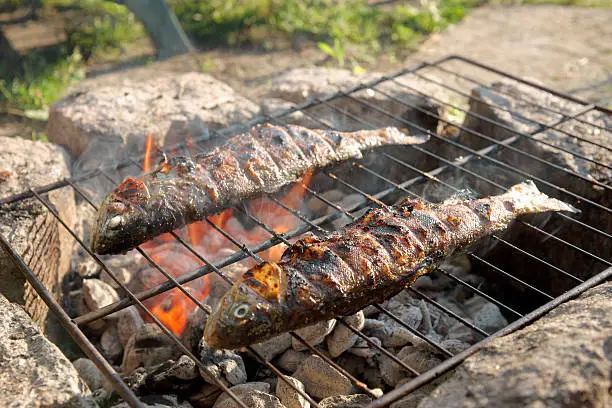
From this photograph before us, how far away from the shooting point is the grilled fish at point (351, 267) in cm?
241

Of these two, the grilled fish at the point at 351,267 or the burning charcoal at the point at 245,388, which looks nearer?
the grilled fish at the point at 351,267

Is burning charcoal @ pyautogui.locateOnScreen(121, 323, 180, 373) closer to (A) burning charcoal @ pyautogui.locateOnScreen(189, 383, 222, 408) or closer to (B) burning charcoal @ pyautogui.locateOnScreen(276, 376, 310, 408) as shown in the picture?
(A) burning charcoal @ pyautogui.locateOnScreen(189, 383, 222, 408)

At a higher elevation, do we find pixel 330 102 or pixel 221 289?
pixel 330 102

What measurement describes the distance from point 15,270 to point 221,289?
1.13 meters

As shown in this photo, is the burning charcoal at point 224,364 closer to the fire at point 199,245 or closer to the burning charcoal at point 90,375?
the fire at point 199,245

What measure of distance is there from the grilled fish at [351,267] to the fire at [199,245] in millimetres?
957

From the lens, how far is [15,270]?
336 cm

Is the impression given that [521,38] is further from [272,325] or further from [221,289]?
[272,325]

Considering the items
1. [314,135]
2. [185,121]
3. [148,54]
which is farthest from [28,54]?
[314,135]

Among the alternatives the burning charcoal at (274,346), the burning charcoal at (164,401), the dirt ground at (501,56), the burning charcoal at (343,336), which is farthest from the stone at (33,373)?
the dirt ground at (501,56)

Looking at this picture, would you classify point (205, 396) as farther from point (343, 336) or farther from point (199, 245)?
point (199, 245)

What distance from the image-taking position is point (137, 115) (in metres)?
4.54

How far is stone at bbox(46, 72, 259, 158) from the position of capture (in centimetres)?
437

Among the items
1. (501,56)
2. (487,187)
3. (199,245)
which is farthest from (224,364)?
(501,56)
